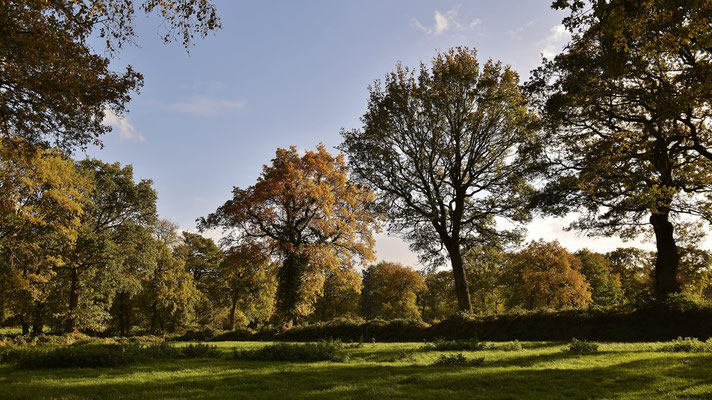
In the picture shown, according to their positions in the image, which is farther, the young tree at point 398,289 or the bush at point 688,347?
the young tree at point 398,289

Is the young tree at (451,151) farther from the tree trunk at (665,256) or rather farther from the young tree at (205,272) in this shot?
the young tree at (205,272)

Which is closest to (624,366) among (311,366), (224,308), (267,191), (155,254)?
(311,366)

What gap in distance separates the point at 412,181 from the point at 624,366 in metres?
19.0

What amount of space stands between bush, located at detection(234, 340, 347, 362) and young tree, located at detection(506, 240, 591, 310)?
146ft

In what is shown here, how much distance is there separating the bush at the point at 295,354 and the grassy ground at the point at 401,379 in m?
0.83

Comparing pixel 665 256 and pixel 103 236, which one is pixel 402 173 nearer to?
pixel 665 256

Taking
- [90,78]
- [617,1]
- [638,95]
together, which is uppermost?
[638,95]

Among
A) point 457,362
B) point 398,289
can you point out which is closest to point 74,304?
point 457,362

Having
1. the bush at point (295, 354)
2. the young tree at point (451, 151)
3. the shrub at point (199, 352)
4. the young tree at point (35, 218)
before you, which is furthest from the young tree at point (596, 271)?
the young tree at point (35, 218)

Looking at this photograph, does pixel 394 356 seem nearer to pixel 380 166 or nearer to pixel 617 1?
pixel 617 1

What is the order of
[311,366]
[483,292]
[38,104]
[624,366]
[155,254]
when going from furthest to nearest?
1. [483,292]
2. [155,254]
3. [38,104]
4. [311,366]
5. [624,366]

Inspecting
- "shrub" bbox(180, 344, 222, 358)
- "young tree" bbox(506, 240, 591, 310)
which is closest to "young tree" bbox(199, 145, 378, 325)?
"shrub" bbox(180, 344, 222, 358)

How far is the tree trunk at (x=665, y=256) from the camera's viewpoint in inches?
718

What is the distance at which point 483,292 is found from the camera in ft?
223
